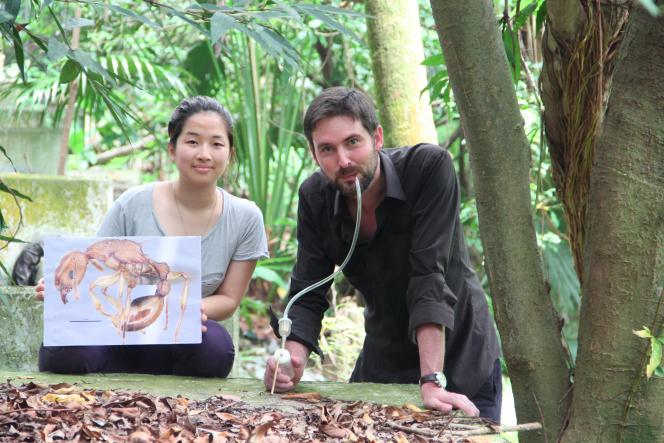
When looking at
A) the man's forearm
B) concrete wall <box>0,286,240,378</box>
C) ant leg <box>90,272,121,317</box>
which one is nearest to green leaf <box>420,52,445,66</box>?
the man's forearm

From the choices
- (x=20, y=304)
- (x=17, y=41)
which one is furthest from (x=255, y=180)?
(x=17, y=41)

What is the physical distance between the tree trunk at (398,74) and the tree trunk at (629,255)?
59.4 inches

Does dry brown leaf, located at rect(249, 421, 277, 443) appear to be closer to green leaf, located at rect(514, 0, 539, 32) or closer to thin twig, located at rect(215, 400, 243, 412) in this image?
thin twig, located at rect(215, 400, 243, 412)

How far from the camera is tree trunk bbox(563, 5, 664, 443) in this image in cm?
122

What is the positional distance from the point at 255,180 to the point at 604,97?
10.8ft

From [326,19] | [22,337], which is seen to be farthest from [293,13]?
[22,337]

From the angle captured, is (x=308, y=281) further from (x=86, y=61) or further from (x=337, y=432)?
(x=86, y=61)

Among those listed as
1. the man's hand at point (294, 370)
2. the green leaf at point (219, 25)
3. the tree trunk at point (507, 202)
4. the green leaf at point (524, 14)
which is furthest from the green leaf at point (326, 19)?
the man's hand at point (294, 370)

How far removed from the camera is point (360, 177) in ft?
5.44

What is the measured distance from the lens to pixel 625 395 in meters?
1.24

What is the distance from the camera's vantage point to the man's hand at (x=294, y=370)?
1.60 metres

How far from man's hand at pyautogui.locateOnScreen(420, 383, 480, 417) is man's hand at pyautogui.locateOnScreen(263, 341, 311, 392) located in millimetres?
372

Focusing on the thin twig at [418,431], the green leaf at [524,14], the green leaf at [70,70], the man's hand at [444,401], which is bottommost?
the thin twig at [418,431]

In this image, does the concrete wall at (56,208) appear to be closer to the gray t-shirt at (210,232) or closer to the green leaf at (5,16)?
the gray t-shirt at (210,232)
